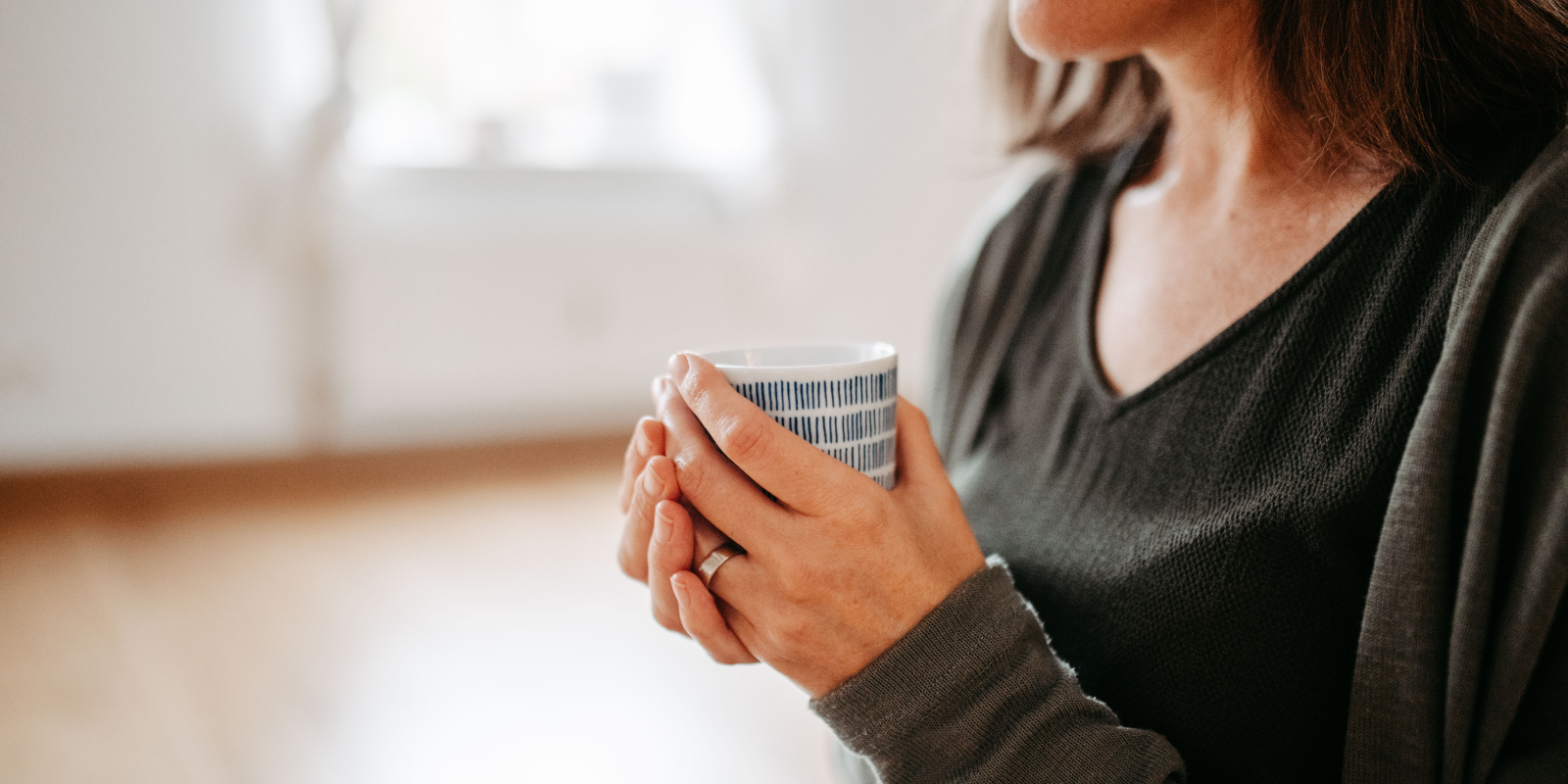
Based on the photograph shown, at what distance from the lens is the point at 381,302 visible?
106 inches

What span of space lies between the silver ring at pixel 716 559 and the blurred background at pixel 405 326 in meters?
0.67

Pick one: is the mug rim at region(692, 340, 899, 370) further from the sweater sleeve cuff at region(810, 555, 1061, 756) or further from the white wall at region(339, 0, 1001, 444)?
the white wall at region(339, 0, 1001, 444)

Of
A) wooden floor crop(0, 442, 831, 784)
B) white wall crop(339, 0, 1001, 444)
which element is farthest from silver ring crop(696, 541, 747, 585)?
white wall crop(339, 0, 1001, 444)

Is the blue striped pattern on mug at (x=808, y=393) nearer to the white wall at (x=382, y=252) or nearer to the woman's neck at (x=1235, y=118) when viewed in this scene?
the woman's neck at (x=1235, y=118)

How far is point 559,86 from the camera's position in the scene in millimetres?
2992

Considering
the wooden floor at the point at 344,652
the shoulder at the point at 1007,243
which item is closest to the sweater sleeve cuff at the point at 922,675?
the shoulder at the point at 1007,243

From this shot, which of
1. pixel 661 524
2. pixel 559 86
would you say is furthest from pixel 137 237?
pixel 661 524

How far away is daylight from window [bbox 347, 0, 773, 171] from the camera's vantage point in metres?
2.76

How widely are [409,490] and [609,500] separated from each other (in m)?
0.58

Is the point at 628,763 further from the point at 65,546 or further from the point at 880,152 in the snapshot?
the point at 880,152

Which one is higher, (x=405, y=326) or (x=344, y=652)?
(x=405, y=326)

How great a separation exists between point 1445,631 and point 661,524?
1.38 ft

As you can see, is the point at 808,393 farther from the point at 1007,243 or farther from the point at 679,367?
the point at 1007,243

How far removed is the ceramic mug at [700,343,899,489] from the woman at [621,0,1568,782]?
0.03 metres
